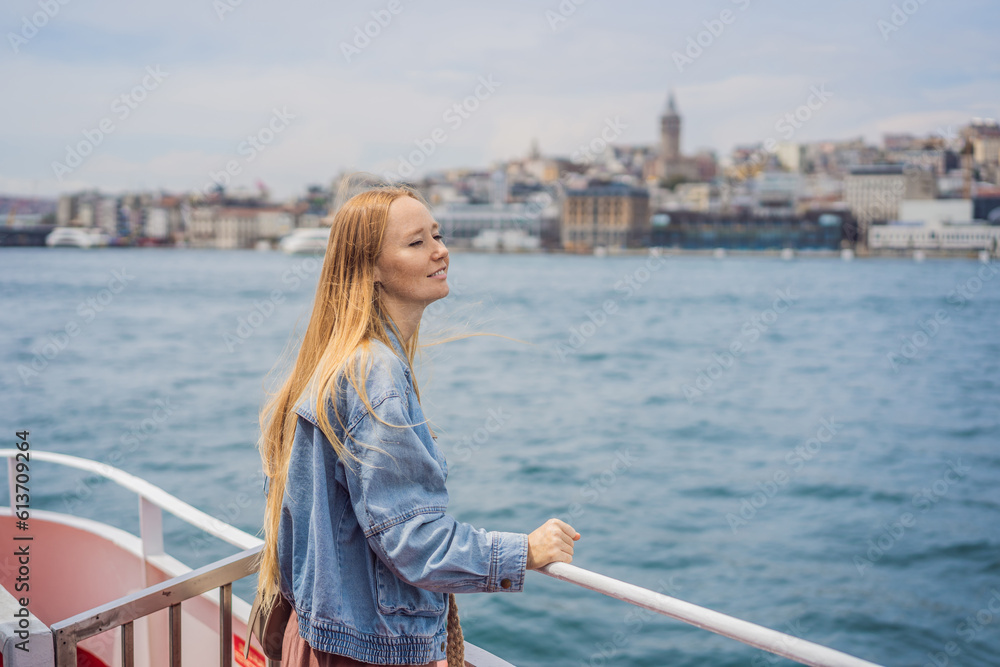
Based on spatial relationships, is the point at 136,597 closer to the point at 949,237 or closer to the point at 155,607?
the point at 155,607

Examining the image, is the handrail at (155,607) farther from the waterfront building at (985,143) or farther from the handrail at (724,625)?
the waterfront building at (985,143)

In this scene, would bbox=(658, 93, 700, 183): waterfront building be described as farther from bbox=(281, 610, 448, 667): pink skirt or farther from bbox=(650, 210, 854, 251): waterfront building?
bbox=(281, 610, 448, 667): pink skirt

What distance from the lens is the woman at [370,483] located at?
38.5 inches

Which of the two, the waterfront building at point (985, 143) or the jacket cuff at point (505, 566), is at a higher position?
the waterfront building at point (985, 143)

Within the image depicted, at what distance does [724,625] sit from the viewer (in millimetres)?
946

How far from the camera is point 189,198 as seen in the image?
67250mm

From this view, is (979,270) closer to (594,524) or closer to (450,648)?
(594,524)

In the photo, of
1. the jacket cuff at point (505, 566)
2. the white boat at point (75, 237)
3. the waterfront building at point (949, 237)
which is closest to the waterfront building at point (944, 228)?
the waterfront building at point (949, 237)

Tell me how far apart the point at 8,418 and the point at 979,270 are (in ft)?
194

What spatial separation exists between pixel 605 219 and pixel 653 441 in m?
55.4

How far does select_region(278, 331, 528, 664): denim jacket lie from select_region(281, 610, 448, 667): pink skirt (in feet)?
0.11

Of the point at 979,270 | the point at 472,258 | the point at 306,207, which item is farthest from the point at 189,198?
the point at 979,270

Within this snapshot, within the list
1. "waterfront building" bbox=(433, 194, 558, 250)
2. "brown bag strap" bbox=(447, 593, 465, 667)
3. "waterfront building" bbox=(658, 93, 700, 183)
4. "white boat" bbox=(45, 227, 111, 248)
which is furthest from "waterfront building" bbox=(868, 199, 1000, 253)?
"brown bag strap" bbox=(447, 593, 465, 667)

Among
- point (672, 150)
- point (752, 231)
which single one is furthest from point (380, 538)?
point (672, 150)
